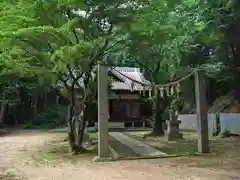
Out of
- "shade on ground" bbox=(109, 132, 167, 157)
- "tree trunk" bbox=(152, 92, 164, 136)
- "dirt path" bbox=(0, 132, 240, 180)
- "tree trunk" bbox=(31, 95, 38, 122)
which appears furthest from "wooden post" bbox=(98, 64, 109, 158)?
"tree trunk" bbox=(31, 95, 38, 122)

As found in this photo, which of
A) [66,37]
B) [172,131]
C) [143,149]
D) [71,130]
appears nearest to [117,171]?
[71,130]

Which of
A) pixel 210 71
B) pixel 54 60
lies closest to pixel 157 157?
pixel 54 60

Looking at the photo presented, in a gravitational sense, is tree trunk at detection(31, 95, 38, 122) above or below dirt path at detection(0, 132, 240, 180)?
above

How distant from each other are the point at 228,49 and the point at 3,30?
13.4 metres

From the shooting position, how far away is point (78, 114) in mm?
14172

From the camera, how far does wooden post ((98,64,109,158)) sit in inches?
461

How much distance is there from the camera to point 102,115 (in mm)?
11906

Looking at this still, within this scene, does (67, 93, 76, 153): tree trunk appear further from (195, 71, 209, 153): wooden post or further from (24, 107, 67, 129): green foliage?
(24, 107, 67, 129): green foliage

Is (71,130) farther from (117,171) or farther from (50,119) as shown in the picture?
(50,119)

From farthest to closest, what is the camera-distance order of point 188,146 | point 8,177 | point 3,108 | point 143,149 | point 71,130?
1. point 3,108
2. point 188,146
3. point 143,149
4. point 71,130
5. point 8,177

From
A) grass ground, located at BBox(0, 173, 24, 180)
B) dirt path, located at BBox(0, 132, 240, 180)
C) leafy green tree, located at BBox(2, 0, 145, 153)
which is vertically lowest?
grass ground, located at BBox(0, 173, 24, 180)

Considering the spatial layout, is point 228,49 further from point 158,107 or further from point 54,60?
point 54,60

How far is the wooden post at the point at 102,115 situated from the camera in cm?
1172

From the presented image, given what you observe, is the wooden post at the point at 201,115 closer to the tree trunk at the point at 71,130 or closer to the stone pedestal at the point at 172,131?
the tree trunk at the point at 71,130
